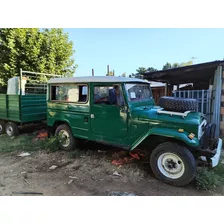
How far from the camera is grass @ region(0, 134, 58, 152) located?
14.9ft

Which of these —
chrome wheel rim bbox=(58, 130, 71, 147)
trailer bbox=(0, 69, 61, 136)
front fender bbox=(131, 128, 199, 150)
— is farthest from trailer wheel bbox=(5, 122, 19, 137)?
front fender bbox=(131, 128, 199, 150)

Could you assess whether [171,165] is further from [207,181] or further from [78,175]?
[78,175]

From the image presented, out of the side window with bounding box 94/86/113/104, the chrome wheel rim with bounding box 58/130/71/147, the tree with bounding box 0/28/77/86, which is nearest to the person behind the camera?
the side window with bounding box 94/86/113/104

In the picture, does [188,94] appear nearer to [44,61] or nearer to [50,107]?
[50,107]

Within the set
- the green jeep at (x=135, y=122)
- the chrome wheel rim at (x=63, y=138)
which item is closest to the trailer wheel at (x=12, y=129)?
the green jeep at (x=135, y=122)

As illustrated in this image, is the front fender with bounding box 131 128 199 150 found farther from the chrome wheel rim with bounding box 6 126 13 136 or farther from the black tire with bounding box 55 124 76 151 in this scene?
the chrome wheel rim with bounding box 6 126 13 136

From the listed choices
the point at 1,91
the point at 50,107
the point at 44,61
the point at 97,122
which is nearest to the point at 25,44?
the point at 44,61

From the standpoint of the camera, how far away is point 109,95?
138 inches

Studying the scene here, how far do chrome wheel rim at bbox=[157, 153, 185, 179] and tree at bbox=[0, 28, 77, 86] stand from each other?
26.6 ft

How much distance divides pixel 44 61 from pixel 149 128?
7863 millimetres

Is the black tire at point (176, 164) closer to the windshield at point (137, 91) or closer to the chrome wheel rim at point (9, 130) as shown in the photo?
the windshield at point (137, 91)

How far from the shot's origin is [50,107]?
4551 millimetres

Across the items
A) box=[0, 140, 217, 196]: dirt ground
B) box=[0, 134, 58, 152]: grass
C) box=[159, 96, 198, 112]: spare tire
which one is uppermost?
box=[159, 96, 198, 112]: spare tire

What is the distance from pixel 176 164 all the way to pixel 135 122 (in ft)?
3.36
